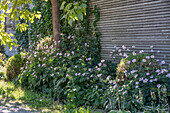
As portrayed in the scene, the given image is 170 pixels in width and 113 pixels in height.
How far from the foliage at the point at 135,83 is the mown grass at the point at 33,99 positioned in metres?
0.49

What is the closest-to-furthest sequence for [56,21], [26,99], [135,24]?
[26,99]
[135,24]
[56,21]

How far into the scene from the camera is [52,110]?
4.12m

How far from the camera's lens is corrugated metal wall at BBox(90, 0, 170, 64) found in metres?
4.99

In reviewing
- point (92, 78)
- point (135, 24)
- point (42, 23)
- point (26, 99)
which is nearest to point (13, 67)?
point (42, 23)

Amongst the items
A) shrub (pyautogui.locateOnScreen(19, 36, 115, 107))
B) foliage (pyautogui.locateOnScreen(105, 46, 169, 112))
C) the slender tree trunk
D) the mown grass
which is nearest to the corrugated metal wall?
shrub (pyautogui.locateOnScreen(19, 36, 115, 107))

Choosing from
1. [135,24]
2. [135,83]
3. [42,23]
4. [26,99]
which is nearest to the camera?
[135,83]

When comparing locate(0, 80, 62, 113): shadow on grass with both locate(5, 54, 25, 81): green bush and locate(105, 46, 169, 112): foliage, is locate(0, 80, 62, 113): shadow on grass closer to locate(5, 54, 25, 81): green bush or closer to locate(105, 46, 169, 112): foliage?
locate(5, 54, 25, 81): green bush

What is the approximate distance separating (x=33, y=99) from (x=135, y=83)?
263 cm

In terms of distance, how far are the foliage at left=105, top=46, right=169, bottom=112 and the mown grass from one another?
491 millimetres

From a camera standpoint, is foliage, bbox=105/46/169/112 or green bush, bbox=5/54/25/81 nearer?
foliage, bbox=105/46/169/112

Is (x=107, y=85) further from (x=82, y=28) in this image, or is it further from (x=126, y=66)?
(x=82, y=28)

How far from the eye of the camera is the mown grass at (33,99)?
4.12 meters

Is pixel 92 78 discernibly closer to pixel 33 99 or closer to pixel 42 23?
pixel 33 99

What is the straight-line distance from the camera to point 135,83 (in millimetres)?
3850
